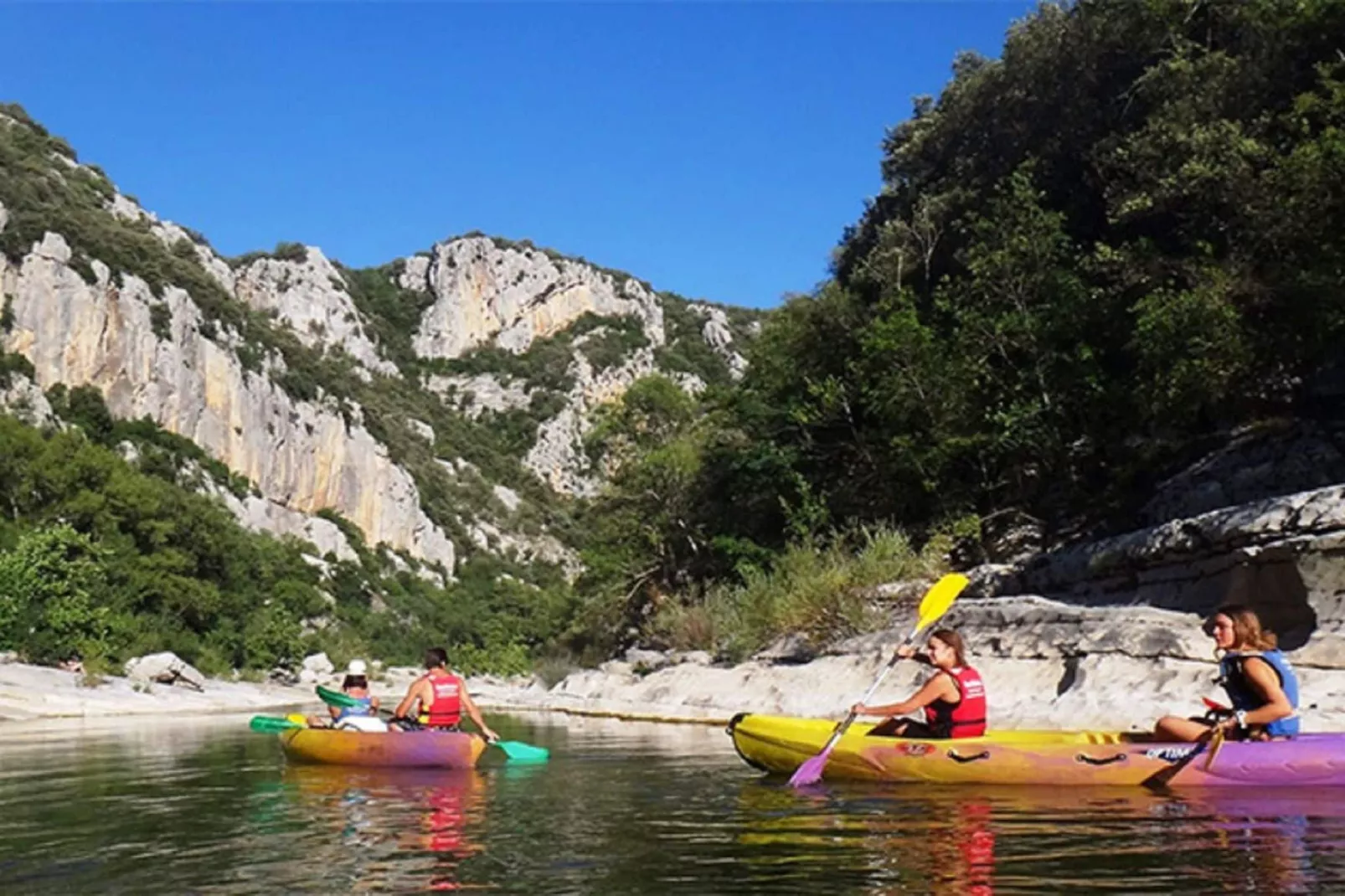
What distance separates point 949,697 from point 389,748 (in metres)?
5.48

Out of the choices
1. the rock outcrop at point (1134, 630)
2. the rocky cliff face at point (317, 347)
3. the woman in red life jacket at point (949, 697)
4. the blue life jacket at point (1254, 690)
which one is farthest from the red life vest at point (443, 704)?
the rocky cliff face at point (317, 347)

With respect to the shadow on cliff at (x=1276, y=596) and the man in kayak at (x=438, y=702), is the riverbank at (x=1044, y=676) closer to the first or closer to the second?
the shadow on cliff at (x=1276, y=596)

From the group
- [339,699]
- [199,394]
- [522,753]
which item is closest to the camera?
Result: [522,753]

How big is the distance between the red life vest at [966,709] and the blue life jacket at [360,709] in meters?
6.75

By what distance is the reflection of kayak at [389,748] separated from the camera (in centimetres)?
1145

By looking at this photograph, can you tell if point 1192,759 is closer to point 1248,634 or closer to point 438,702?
point 1248,634

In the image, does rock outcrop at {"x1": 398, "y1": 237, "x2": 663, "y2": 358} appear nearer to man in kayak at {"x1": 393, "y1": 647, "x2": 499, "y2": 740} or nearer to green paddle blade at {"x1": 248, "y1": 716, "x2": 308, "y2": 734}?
green paddle blade at {"x1": 248, "y1": 716, "x2": 308, "y2": 734}

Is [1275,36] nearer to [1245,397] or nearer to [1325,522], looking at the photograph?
[1245,397]

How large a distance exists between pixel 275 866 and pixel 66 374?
205 feet

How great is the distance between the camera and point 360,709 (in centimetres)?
1408

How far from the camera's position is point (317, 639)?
59.1 metres

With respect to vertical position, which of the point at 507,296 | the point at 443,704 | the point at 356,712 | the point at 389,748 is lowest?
the point at 389,748

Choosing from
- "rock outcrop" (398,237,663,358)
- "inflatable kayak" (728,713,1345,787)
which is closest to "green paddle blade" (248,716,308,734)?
"inflatable kayak" (728,713,1345,787)

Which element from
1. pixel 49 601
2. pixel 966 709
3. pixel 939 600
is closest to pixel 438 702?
pixel 939 600
